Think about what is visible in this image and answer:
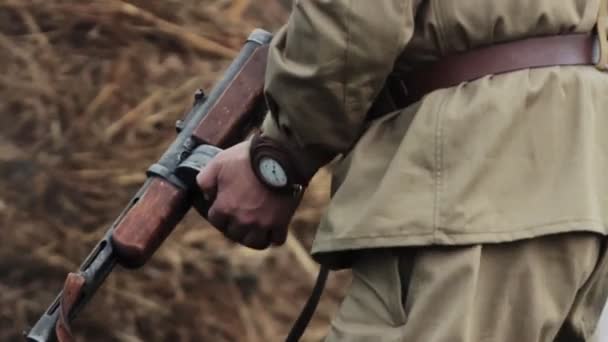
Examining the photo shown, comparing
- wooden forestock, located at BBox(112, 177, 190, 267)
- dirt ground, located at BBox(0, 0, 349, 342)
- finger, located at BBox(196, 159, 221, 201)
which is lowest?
dirt ground, located at BBox(0, 0, 349, 342)

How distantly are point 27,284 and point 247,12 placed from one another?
132cm

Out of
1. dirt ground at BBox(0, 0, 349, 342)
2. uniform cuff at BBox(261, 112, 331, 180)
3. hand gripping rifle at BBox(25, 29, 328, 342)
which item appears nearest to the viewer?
uniform cuff at BBox(261, 112, 331, 180)

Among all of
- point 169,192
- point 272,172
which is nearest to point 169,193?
point 169,192

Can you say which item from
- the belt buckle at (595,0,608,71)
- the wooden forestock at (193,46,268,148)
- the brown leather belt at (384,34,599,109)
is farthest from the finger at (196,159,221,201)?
the belt buckle at (595,0,608,71)

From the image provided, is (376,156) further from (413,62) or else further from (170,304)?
(170,304)

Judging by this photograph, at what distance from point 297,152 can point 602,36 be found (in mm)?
469

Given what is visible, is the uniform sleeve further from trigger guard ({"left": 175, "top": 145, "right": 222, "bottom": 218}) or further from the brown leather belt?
trigger guard ({"left": 175, "top": 145, "right": 222, "bottom": 218})

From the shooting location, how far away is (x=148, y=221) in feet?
6.58

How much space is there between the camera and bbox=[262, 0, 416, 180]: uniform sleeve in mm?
1502

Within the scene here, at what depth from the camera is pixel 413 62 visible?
1593 millimetres

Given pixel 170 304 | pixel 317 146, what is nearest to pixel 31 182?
pixel 170 304

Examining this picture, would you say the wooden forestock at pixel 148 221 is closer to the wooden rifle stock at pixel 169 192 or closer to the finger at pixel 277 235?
the wooden rifle stock at pixel 169 192

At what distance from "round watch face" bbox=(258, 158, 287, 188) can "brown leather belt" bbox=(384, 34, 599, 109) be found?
268 mm

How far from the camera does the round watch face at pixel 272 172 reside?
1.72 m
